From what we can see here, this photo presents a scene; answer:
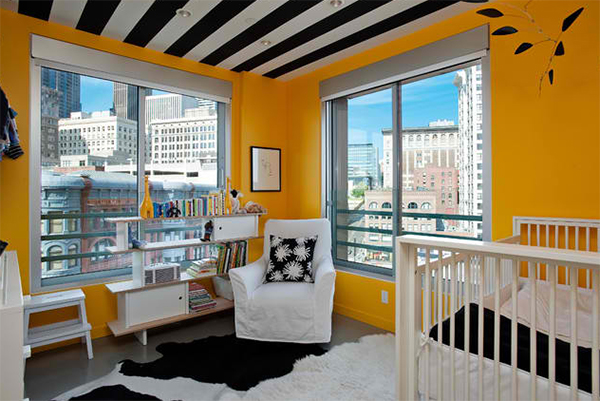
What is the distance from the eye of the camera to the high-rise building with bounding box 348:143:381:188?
131 inches

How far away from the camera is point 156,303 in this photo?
9.25 feet

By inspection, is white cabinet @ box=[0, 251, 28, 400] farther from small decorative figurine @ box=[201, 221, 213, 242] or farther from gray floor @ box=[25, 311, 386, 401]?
small decorative figurine @ box=[201, 221, 213, 242]

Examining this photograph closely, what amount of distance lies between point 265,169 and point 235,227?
2.74 feet

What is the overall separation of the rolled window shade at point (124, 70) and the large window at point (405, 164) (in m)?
1.31

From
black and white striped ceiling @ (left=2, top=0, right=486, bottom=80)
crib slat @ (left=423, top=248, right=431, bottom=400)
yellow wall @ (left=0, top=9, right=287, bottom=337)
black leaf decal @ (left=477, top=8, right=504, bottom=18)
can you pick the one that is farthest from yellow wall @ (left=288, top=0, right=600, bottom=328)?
yellow wall @ (left=0, top=9, right=287, bottom=337)

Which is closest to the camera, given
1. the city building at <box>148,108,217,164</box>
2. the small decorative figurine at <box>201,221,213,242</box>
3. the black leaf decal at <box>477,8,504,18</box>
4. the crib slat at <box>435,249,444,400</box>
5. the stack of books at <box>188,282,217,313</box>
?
the crib slat at <box>435,249,444,400</box>

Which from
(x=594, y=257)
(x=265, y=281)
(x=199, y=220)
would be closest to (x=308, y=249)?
(x=265, y=281)

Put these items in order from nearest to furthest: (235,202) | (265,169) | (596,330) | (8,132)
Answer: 1. (596,330)
2. (8,132)
3. (235,202)
4. (265,169)

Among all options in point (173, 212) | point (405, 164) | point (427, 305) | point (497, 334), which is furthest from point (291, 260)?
point (497, 334)

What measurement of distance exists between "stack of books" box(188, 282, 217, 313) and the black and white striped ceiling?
7.33 ft

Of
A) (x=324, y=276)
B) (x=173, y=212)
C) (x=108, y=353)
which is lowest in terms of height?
(x=108, y=353)

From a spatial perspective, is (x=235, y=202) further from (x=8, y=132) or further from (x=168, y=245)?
(x=8, y=132)

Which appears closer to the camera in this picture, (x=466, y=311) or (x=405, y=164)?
(x=466, y=311)

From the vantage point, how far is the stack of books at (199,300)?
3.05m
